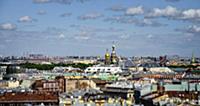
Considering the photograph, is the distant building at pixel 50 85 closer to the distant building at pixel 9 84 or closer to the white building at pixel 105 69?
the distant building at pixel 9 84

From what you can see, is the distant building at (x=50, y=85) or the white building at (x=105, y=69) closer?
the distant building at (x=50, y=85)

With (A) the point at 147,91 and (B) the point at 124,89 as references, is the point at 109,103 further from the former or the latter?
(B) the point at 124,89

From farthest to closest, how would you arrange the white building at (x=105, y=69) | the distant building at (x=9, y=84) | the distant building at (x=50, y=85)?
the white building at (x=105, y=69)
the distant building at (x=9, y=84)
the distant building at (x=50, y=85)

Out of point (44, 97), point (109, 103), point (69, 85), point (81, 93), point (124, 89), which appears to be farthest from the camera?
point (69, 85)

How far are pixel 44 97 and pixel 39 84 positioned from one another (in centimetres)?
2763

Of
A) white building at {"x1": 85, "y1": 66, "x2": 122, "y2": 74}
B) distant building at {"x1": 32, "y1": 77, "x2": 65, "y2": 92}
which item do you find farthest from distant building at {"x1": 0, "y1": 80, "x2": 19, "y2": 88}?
white building at {"x1": 85, "y1": 66, "x2": 122, "y2": 74}

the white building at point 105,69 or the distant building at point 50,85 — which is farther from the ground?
the distant building at point 50,85

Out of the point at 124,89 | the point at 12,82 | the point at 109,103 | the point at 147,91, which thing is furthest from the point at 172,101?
the point at 12,82

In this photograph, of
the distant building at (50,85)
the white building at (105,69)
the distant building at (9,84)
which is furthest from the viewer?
the white building at (105,69)

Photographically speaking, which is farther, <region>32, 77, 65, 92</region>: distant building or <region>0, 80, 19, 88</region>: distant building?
<region>0, 80, 19, 88</region>: distant building

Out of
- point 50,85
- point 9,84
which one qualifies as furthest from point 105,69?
point 50,85

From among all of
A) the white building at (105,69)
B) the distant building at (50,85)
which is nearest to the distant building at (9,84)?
the distant building at (50,85)

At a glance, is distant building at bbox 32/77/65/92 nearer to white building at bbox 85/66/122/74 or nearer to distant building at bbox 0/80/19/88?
distant building at bbox 0/80/19/88

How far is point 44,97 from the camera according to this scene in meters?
57.1
